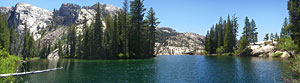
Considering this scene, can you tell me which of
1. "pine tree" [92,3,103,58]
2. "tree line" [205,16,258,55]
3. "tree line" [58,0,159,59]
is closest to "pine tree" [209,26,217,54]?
"tree line" [205,16,258,55]

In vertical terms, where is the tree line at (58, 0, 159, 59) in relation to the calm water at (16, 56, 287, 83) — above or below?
above

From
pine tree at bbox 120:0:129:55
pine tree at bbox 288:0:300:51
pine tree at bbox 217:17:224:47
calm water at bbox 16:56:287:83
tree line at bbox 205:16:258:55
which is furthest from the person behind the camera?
pine tree at bbox 217:17:224:47

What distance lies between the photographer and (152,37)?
84.1 meters

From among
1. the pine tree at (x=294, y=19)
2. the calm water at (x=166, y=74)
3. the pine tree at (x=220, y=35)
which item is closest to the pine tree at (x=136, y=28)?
the calm water at (x=166, y=74)

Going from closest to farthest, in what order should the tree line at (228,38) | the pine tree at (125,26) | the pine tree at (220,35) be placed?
→ the pine tree at (125,26), the tree line at (228,38), the pine tree at (220,35)

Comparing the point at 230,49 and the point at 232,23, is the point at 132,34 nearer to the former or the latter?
the point at 230,49

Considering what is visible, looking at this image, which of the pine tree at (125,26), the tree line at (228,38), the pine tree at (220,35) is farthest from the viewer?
the pine tree at (220,35)

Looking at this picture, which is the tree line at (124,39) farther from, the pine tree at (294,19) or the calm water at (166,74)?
the pine tree at (294,19)

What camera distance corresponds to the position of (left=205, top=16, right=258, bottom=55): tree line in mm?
92000

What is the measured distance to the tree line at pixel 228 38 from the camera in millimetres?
92000

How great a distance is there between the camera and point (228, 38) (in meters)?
98.1

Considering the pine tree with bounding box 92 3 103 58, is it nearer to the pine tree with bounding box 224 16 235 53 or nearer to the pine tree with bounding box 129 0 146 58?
the pine tree with bounding box 129 0 146 58

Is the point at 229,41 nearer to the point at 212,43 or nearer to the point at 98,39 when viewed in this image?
the point at 212,43

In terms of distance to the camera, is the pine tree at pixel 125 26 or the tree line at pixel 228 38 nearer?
the pine tree at pixel 125 26
